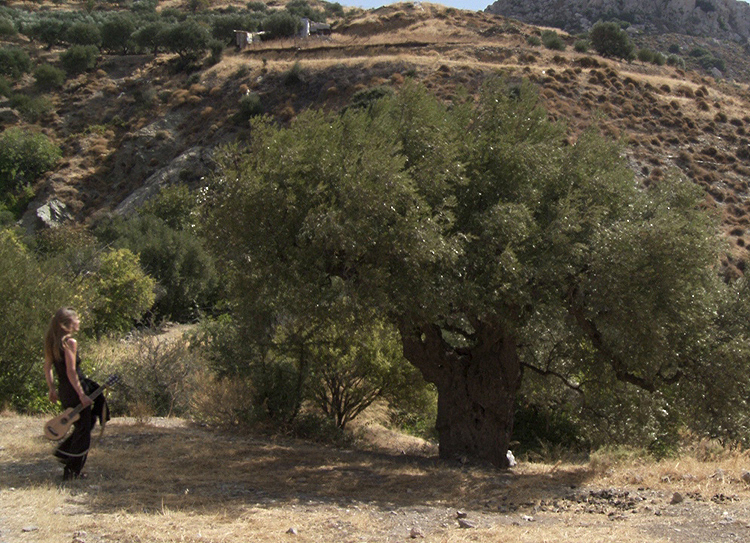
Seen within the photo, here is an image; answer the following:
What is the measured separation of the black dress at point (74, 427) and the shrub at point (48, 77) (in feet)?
181

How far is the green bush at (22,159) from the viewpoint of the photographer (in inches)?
1800

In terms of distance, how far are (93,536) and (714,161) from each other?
44.3 meters

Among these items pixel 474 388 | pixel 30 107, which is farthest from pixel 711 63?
pixel 474 388

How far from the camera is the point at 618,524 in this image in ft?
22.2

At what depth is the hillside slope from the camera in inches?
1702

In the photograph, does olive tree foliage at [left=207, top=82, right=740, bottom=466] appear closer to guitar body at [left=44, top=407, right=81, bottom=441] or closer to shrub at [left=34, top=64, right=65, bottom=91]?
guitar body at [left=44, top=407, right=81, bottom=441]

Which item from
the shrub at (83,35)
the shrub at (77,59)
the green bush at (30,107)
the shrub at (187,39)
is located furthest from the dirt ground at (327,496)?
the shrub at (83,35)

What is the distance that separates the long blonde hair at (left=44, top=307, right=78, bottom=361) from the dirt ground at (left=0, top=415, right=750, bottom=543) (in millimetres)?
1291

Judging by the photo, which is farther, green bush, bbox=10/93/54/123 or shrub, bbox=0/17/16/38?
shrub, bbox=0/17/16/38

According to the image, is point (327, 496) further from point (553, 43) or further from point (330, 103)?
point (553, 43)

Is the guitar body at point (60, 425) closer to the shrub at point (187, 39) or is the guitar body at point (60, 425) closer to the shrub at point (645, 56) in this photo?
the shrub at point (187, 39)

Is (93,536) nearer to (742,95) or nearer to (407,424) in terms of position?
(407,424)

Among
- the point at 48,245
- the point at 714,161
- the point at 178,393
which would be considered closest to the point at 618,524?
the point at 178,393

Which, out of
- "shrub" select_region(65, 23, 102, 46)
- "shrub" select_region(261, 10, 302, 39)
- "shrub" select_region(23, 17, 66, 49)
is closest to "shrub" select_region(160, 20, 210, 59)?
"shrub" select_region(261, 10, 302, 39)
